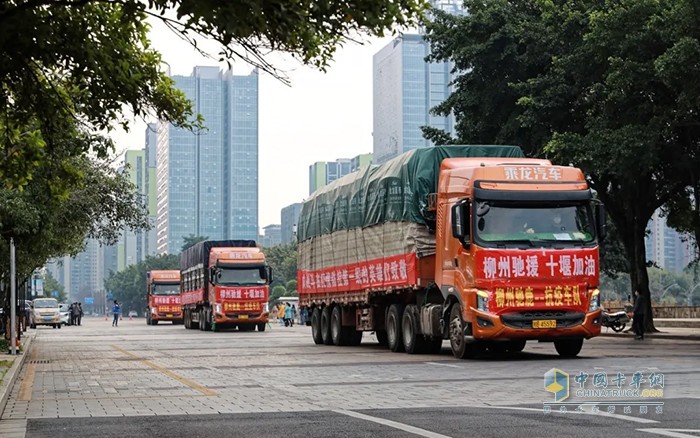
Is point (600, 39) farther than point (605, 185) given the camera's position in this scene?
No

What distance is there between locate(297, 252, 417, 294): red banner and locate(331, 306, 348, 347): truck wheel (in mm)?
616

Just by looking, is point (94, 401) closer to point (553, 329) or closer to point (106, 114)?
point (106, 114)

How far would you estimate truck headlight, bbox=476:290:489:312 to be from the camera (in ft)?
69.6

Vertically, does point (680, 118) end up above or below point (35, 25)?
above

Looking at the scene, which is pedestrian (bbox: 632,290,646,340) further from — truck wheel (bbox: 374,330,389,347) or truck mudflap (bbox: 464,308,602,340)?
truck mudflap (bbox: 464,308,602,340)

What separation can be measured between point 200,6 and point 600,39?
24.6 metres

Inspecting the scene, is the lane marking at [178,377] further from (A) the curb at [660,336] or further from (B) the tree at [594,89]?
(A) the curb at [660,336]

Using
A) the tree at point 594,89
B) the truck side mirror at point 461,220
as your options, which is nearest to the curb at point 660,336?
the tree at point 594,89

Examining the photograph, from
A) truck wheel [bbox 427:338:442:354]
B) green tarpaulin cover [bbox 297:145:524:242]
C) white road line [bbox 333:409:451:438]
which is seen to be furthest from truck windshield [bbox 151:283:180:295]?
white road line [bbox 333:409:451:438]

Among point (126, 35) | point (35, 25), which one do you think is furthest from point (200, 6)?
point (126, 35)

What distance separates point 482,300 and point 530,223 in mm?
1695

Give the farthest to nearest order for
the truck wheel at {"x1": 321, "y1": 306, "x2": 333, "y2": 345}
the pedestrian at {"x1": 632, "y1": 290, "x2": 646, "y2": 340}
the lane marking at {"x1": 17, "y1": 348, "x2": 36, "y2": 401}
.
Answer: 1. the pedestrian at {"x1": 632, "y1": 290, "x2": 646, "y2": 340}
2. the truck wheel at {"x1": 321, "y1": 306, "x2": 333, "y2": 345}
3. the lane marking at {"x1": 17, "y1": 348, "x2": 36, "y2": 401}

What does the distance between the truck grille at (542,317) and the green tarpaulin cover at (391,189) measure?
3.56 meters

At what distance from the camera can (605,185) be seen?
4000cm
